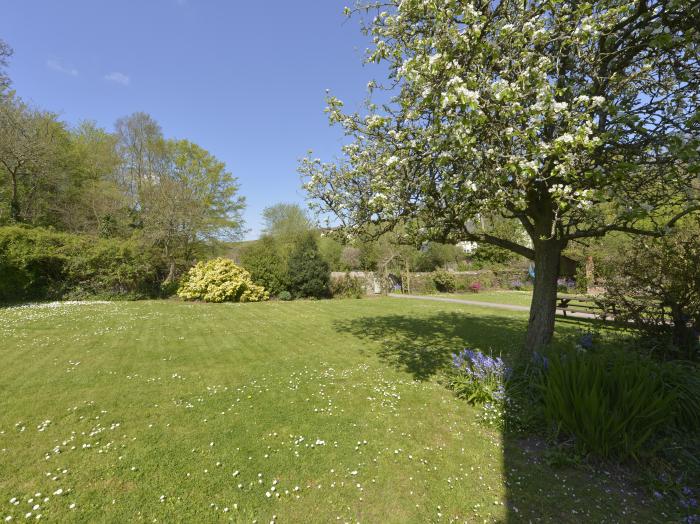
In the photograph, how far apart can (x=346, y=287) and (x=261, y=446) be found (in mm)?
18086

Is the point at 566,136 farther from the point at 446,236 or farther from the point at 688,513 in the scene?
the point at 688,513

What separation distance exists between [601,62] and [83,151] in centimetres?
3346

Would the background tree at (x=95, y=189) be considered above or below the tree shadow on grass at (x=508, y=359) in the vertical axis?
above

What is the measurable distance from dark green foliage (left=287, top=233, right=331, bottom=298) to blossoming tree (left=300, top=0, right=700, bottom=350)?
14.2 meters

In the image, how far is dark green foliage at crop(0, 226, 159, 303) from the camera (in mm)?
15469

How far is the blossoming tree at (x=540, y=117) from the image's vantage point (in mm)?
3830

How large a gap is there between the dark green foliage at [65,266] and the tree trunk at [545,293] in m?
18.9

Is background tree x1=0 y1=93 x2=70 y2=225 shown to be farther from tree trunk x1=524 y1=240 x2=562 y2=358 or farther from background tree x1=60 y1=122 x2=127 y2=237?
tree trunk x1=524 y1=240 x2=562 y2=358

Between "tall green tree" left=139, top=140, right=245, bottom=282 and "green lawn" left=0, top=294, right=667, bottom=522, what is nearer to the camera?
"green lawn" left=0, top=294, right=667, bottom=522

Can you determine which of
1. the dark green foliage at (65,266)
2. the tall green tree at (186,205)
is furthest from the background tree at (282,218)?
the dark green foliage at (65,266)

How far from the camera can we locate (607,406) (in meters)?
3.88

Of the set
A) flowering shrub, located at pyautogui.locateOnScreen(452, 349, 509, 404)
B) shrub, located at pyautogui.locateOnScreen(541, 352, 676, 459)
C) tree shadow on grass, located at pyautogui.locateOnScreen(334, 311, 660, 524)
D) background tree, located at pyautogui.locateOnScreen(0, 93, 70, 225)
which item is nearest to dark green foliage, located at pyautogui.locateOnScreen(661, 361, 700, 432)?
shrub, located at pyautogui.locateOnScreen(541, 352, 676, 459)

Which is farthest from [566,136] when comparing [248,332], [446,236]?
[248,332]

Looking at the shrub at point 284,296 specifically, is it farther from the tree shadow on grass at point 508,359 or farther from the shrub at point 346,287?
the tree shadow on grass at point 508,359
